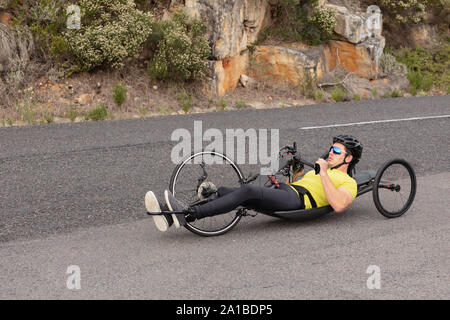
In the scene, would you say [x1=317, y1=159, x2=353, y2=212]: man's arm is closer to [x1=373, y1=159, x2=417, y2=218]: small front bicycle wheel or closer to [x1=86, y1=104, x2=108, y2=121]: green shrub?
[x1=373, y1=159, x2=417, y2=218]: small front bicycle wheel

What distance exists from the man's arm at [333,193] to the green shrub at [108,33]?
888 cm

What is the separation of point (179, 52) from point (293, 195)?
357 inches

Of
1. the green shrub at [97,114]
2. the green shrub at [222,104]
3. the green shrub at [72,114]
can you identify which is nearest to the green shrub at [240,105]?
the green shrub at [222,104]

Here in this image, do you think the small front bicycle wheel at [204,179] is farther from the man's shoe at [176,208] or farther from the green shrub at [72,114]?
the green shrub at [72,114]

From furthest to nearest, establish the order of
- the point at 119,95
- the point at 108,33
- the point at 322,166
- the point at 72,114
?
the point at 108,33
the point at 119,95
the point at 72,114
the point at 322,166

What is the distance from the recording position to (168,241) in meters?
5.05

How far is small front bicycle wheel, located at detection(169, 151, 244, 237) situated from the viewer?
5.29 m

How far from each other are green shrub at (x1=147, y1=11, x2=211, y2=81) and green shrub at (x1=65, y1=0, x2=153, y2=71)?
0.43m

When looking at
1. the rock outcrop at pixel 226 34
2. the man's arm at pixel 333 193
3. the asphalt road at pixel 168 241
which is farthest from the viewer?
the rock outcrop at pixel 226 34

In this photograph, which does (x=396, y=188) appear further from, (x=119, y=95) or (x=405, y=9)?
(x=405, y=9)

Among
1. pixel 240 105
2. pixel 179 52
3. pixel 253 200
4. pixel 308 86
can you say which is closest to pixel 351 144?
pixel 253 200

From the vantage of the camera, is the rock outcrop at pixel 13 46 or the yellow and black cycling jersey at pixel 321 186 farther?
the rock outcrop at pixel 13 46

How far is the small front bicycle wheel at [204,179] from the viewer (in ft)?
17.3

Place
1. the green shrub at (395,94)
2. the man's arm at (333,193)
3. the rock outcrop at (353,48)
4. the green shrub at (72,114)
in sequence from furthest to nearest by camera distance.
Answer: the rock outcrop at (353,48) < the green shrub at (395,94) < the green shrub at (72,114) < the man's arm at (333,193)
